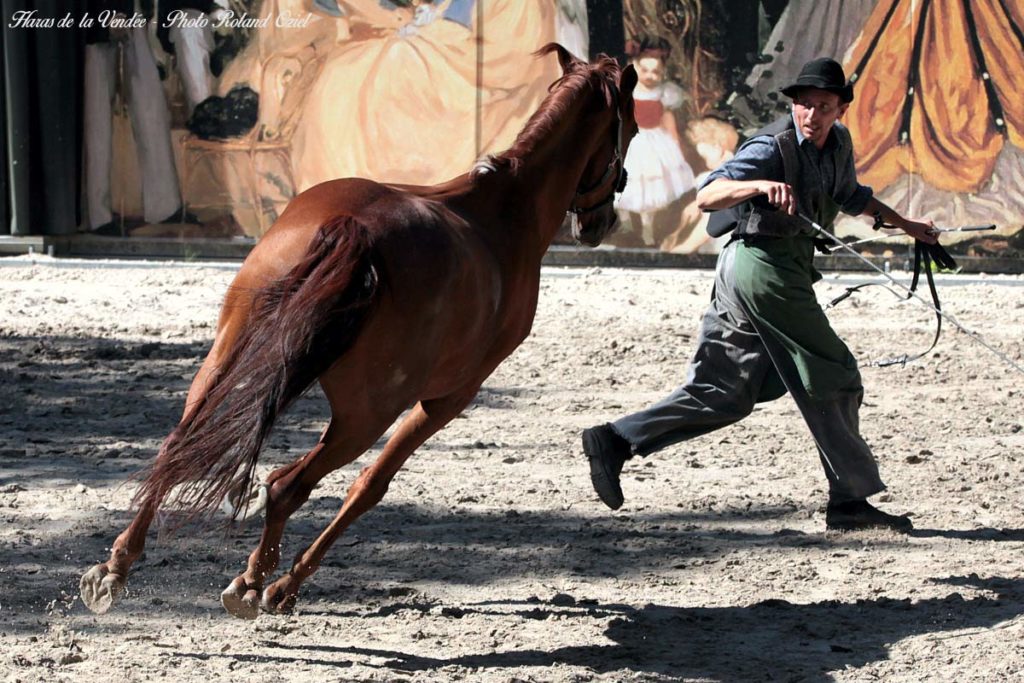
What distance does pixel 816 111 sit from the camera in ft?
17.7

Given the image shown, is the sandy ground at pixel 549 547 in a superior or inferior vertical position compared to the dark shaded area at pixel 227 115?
inferior

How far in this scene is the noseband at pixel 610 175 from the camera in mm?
5383

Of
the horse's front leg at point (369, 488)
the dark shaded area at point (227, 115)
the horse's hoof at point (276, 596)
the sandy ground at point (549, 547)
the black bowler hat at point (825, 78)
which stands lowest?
the sandy ground at point (549, 547)

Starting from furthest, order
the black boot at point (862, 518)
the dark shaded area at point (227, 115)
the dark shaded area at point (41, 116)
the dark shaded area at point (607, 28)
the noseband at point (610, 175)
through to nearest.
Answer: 1. the dark shaded area at point (227, 115)
2. the dark shaded area at point (607, 28)
3. the dark shaded area at point (41, 116)
4. the black boot at point (862, 518)
5. the noseband at point (610, 175)

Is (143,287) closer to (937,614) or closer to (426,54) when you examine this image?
(426,54)

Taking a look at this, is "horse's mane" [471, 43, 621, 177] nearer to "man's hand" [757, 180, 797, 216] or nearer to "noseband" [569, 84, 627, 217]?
"noseband" [569, 84, 627, 217]

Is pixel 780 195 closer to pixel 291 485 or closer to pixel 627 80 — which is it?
pixel 627 80

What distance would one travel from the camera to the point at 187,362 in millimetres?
8664

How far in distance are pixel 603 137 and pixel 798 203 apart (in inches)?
32.1

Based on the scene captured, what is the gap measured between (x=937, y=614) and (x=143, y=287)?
740cm

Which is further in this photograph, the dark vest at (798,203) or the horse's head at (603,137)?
the dark vest at (798,203)

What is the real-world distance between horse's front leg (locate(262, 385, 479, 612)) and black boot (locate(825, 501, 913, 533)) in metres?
1.74

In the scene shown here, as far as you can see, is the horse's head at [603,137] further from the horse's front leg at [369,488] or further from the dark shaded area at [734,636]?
the dark shaded area at [734,636]

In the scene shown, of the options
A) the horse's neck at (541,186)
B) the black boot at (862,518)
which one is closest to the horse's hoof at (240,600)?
the horse's neck at (541,186)
